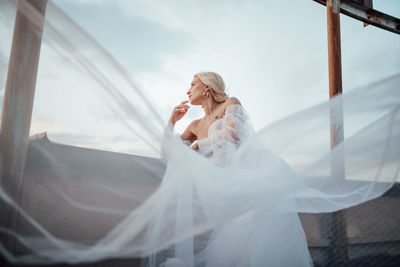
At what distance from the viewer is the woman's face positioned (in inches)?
91.4

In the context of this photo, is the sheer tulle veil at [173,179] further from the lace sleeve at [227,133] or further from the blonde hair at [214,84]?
the blonde hair at [214,84]

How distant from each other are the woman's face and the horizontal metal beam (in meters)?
1.96

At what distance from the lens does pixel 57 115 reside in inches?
48.2

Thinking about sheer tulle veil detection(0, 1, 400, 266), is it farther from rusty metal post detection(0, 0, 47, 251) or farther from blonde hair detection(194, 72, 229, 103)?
blonde hair detection(194, 72, 229, 103)

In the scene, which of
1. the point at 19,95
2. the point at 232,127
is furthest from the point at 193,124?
the point at 19,95

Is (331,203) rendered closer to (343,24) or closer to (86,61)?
(86,61)

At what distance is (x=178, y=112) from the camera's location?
2.30m

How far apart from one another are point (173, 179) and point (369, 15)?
137 inches

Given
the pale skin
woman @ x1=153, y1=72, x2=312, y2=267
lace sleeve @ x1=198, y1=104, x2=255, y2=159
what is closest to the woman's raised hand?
the pale skin

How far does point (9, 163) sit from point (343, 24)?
361cm

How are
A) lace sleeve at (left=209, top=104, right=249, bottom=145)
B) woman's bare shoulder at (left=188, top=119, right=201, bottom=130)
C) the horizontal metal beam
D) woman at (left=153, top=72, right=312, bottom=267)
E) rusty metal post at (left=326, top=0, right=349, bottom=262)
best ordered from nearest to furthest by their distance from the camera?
woman at (left=153, top=72, right=312, bottom=267) < lace sleeve at (left=209, top=104, right=249, bottom=145) < woman's bare shoulder at (left=188, top=119, right=201, bottom=130) < rusty metal post at (left=326, top=0, right=349, bottom=262) < the horizontal metal beam

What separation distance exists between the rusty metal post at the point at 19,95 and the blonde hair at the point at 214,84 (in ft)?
4.19

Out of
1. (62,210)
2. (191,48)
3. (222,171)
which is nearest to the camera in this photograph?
(62,210)

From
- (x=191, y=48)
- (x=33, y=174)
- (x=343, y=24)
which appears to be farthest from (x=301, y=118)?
(x=343, y=24)
